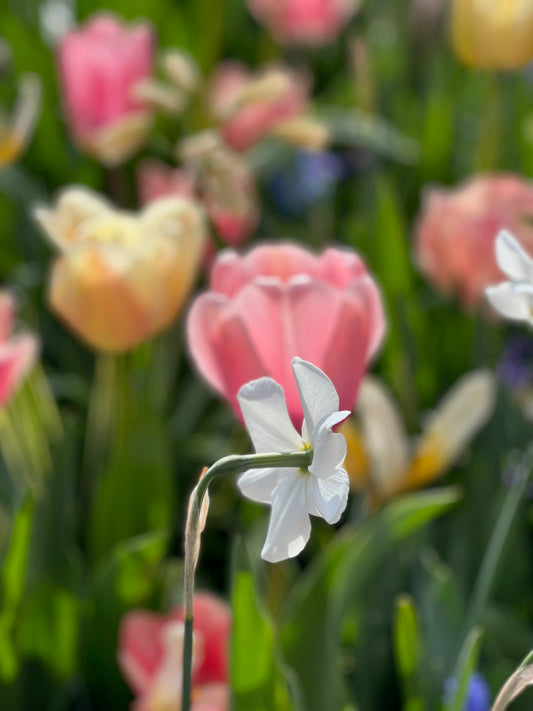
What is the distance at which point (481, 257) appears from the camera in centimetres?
82

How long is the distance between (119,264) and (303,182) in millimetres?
591

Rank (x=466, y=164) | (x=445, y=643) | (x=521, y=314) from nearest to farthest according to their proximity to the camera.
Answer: (x=521, y=314)
(x=445, y=643)
(x=466, y=164)

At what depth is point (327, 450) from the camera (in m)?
0.31

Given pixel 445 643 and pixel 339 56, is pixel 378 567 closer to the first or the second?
pixel 445 643

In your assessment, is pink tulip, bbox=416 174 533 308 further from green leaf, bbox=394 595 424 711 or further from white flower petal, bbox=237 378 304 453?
white flower petal, bbox=237 378 304 453

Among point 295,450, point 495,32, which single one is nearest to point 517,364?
point 495,32

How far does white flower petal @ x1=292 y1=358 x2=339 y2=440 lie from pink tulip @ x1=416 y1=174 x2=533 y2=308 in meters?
0.51

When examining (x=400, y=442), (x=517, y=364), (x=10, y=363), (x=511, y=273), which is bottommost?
(x=517, y=364)

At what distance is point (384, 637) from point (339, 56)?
4.19 ft

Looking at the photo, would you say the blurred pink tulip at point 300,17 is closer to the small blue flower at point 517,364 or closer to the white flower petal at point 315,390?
the small blue flower at point 517,364

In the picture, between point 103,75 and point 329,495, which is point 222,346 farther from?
point 103,75

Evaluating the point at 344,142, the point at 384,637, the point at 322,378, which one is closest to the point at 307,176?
the point at 344,142

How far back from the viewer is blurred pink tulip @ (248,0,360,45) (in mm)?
1307

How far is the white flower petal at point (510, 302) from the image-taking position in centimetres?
43
